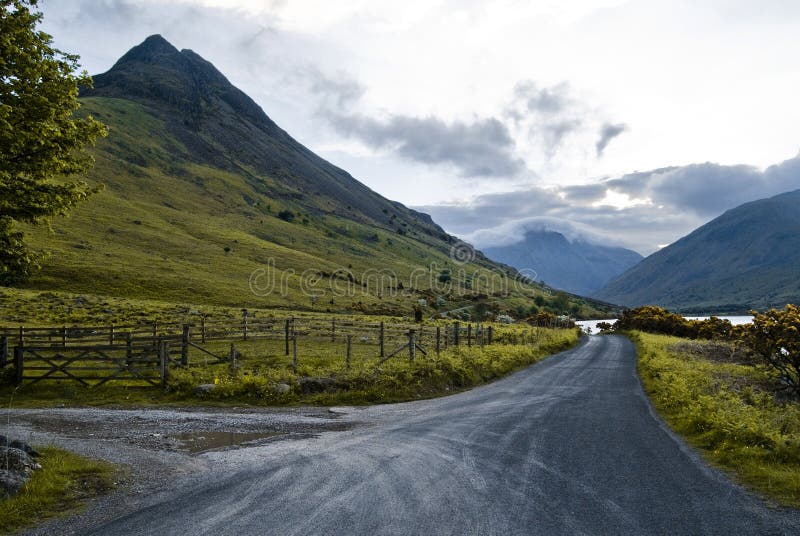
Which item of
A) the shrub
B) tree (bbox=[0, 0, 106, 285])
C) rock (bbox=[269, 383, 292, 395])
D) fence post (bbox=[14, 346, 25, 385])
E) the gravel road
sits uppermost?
the shrub

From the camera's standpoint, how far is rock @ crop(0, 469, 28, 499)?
9.19 m

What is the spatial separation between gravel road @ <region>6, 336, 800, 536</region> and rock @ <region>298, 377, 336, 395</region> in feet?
14.1

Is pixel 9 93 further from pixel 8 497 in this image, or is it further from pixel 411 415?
pixel 411 415

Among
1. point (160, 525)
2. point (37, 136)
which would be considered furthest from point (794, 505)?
point (37, 136)

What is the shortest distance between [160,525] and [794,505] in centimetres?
1100

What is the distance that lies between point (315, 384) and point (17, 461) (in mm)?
12704

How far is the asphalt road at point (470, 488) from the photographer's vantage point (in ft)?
26.2

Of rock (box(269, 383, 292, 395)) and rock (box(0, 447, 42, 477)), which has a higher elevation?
rock (box(0, 447, 42, 477))

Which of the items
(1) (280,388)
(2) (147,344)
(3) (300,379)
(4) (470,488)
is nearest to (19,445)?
(4) (470,488)

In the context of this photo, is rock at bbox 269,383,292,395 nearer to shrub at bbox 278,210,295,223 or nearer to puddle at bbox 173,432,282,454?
puddle at bbox 173,432,282,454

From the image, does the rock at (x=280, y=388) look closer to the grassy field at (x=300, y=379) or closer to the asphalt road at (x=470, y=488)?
the grassy field at (x=300, y=379)

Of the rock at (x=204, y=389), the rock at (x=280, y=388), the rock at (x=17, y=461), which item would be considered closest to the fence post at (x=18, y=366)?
the rock at (x=204, y=389)

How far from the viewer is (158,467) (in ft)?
38.1

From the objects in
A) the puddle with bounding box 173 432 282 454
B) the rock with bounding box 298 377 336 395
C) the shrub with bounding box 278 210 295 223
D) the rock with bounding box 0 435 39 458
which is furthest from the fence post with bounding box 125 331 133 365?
the shrub with bounding box 278 210 295 223
